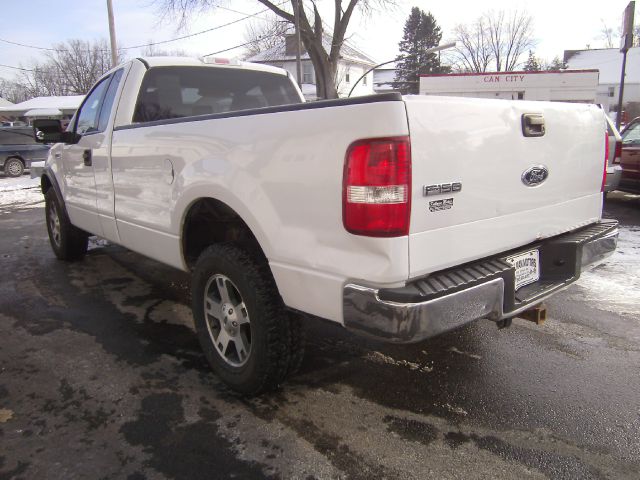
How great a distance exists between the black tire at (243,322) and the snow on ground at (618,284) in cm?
294

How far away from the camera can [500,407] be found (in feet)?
8.90

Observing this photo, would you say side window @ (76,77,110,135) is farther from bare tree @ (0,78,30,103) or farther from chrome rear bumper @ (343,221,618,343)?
bare tree @ (0,78,30,103)

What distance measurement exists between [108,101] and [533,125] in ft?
11.4

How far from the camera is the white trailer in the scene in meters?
26.5

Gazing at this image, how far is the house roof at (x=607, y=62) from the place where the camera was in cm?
5425

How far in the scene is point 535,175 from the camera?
258cm

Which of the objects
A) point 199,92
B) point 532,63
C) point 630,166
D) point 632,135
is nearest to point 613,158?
point 630,166

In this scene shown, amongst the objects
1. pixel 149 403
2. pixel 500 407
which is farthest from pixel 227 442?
pixel 500 407

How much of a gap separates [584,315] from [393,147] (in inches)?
118

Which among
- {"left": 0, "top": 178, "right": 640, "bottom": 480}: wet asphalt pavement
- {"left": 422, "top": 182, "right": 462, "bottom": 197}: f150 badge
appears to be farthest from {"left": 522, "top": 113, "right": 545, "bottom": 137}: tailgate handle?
{"left": 0, "top": 178, "right": 640, "bottom": 480}: wet asphalt pavement

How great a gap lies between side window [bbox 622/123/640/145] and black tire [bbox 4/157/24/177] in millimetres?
17784

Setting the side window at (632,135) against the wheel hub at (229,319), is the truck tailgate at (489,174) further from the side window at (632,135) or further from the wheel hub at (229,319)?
the side window at (632,135)

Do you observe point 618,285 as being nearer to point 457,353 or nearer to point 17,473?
point 457,353

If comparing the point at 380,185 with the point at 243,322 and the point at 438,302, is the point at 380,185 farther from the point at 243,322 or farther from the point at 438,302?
the point at 243,322
